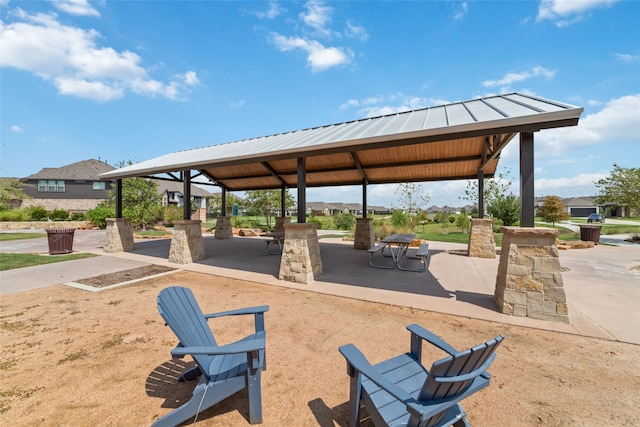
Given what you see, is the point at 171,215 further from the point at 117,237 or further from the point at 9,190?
the point at 9,190

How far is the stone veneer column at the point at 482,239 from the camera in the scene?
9141mm

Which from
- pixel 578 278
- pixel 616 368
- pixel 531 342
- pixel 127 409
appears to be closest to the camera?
pixel 127 409

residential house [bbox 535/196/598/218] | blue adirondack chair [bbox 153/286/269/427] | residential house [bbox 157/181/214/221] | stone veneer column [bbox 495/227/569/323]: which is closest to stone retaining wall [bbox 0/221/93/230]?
residential house [bbox 157/181/214/221]

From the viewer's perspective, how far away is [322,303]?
493 cm

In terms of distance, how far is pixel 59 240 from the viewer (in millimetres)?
9727

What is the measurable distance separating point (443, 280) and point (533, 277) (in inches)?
91.1

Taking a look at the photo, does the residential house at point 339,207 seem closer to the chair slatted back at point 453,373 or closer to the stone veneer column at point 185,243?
the stone veneer column at point 185,243

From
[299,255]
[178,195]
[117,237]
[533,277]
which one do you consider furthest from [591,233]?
[178,195]

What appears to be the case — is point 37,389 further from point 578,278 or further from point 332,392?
point 578,278

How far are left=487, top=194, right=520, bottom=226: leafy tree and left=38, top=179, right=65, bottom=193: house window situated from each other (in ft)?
149

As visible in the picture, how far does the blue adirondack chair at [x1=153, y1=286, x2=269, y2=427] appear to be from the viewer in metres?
2.01

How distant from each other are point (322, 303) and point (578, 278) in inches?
254

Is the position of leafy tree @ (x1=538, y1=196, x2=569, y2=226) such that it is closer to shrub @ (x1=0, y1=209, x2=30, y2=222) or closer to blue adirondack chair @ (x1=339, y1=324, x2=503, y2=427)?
blue adirondack chair @ (x1=339, y1=324, x2=503, y2=427)

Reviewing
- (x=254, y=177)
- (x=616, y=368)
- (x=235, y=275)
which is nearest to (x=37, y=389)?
(x=235, y=275)
